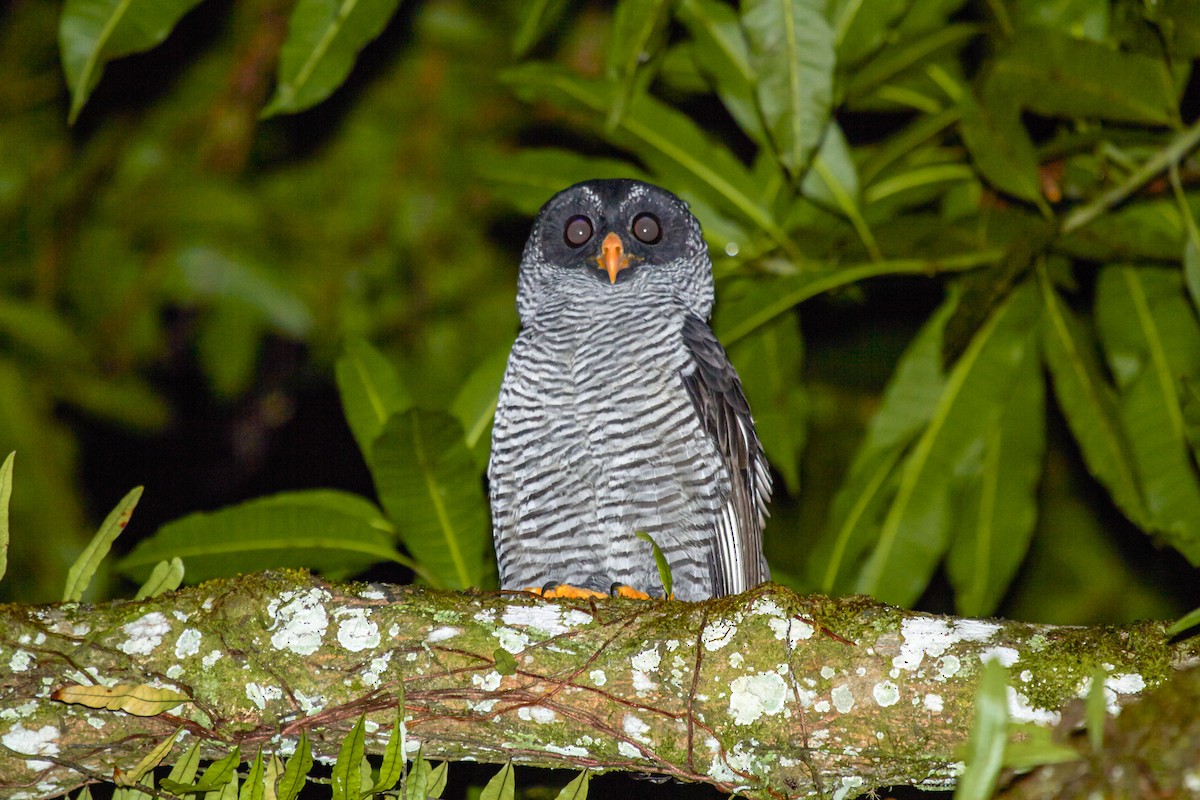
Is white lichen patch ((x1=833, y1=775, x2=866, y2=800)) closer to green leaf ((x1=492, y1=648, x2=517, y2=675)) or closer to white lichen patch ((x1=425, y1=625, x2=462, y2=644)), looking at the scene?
green leaf ((x1=492, y1=648, x2=517, y2=675))

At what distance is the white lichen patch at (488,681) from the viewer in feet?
8.07

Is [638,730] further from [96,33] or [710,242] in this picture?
[710,242]

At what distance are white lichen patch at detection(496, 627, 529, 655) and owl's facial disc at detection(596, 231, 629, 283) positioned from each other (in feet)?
7.24

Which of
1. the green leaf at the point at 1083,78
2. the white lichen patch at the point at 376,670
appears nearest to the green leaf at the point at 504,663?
the white lichen patch at the point at 376,670

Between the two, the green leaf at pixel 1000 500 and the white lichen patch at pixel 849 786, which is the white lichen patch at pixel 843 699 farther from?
the green leaf at pixel 1000 500

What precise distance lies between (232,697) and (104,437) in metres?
5.02

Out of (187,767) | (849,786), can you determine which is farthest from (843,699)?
(187,767)

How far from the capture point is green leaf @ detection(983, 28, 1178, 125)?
11.9 feet

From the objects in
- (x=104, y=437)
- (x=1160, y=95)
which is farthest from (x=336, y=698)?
(x=104, y=437)

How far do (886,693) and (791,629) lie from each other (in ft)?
0.83

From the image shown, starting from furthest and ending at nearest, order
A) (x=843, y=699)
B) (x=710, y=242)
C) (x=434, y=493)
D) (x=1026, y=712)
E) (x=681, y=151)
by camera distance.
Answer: (x=710, y=242)
(x=681, y=151)
(x=434, y=493)
(x=843, y=699)
(x=1026, y=712)

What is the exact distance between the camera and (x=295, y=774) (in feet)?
6.97

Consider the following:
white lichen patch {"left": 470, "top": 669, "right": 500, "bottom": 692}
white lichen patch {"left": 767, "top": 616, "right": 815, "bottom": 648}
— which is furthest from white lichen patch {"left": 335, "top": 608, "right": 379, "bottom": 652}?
white lichen patch {"left": 767, "top": 616, "right": 815, "bottom": 648}

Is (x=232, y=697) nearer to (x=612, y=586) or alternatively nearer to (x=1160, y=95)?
(x=612, y=586)
